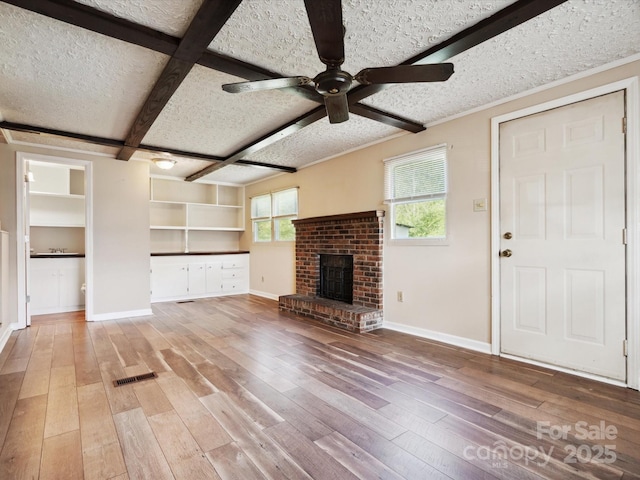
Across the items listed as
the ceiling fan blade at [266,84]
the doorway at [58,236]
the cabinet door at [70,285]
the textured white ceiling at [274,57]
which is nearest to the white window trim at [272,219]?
the textured white ceiling at [274,57]

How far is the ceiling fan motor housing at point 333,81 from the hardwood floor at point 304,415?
197cm

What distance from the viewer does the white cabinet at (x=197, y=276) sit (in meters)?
5.91

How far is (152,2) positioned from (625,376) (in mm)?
3854

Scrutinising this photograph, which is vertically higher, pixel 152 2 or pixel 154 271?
pixel 152 2

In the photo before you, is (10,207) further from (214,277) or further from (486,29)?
(486,29)

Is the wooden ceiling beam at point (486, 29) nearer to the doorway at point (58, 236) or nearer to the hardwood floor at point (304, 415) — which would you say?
the hardwood floor at point (304, 415)

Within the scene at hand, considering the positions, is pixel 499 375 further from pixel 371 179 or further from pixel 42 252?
pixel 42 252

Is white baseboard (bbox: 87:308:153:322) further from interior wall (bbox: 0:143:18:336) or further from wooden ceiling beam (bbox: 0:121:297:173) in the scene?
wooden ceiling beam (bbox: 0:121:297:173)

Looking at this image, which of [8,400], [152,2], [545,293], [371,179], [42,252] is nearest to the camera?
[152,2]

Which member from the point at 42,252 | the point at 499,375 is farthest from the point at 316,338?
the point at 42,252

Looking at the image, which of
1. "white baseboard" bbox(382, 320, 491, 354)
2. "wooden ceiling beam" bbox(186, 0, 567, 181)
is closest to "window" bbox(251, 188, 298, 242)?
"white baseboard" bbox(382, 320, 491, 354)

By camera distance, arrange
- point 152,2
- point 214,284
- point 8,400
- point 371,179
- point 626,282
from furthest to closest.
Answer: point 214,284, point 371,179, point 626,282, point 8,400, point 152,2

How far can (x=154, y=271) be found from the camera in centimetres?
584

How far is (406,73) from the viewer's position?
187 cm
